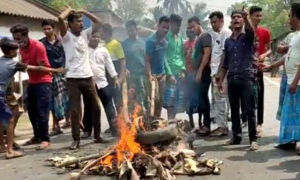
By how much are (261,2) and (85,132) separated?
123 feet

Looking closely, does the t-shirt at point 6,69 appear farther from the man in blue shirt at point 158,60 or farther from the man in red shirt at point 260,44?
the man in red shirt at point 260,44

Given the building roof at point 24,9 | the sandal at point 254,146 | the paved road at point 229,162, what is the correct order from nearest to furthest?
the paved road at point 229,162 < the sandal at point 254,146 < the building roof at point 24,9

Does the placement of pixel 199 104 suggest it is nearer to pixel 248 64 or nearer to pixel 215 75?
pixel 215 75

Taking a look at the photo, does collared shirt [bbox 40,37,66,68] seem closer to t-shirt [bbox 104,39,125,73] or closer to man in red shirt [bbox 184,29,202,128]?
t-shirt [bbox 104,39,125,73]

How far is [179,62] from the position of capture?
8250 millimetres

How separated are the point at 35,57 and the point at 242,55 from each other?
3.26 m

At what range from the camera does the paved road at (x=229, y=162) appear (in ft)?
17.8

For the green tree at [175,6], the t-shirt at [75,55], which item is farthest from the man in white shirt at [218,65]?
the green tree at [175,6]

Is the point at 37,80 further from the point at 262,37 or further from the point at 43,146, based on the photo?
the point at 262,37

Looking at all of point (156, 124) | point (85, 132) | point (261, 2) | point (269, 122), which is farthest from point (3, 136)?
point (261, 2)

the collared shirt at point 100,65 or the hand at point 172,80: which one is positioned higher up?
the collared shirt at point 100,65

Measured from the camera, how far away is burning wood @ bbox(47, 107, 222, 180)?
521 centimetres

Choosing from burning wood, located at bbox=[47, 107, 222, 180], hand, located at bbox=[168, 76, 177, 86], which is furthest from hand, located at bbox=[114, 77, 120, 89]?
burning wood, located at bbox=[47, 107, 222, 180]

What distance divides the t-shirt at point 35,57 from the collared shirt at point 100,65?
0.83 metres
